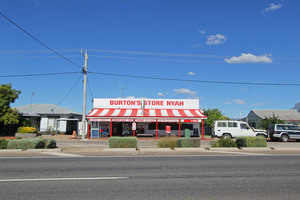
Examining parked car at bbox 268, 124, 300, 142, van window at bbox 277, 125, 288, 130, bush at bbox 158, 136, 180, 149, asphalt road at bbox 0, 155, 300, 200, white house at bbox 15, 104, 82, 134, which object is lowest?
asphalt road at bbox 0, 155, 300, 200

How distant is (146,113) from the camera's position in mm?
27875

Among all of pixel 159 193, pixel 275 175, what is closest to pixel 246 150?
pixel 275 175

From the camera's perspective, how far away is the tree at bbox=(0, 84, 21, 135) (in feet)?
89.4

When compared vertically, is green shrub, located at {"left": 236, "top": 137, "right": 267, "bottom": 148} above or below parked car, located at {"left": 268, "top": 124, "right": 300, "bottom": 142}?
below

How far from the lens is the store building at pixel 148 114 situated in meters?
27.3

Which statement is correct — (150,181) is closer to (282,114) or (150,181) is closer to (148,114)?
(148,114)

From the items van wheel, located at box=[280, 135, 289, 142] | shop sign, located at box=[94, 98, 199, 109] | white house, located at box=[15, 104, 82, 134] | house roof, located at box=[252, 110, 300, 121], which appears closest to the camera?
van wheel, located at box=[280, 135, 289, 142]

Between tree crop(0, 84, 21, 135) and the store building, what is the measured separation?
8.74 m

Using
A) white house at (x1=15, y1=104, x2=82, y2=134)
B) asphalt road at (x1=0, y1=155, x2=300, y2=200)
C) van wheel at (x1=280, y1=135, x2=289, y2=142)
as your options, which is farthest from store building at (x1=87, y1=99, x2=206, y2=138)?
asphalt road at (x1=0, y1=155, x2=300, y2=200)

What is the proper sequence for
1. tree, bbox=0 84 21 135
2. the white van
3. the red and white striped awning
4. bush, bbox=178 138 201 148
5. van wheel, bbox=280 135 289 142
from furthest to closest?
tree, bbox=0 84 21 135 → the red and white striped awning → the white van → van wheel, bbox=280 135 289 142 → bush, bbox=178 138 201 148

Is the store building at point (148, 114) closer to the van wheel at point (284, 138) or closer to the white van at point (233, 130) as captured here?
the white van at point (233, 130)

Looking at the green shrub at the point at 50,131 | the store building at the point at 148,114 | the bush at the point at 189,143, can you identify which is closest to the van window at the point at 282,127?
the store building at the point at 148,114

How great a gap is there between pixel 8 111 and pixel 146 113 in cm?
1576

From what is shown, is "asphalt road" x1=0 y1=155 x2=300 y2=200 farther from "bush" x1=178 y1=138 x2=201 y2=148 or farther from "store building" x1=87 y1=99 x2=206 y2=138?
"store building" x1=87 y1=99 x2=206 y2=138
